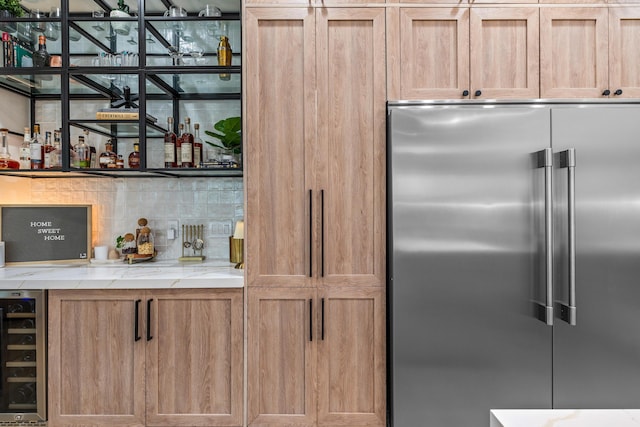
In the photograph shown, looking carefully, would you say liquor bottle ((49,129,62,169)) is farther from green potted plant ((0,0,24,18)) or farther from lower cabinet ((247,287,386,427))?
lower cabinet ((247,287,386,427))

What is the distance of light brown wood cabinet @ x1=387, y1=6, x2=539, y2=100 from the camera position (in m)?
1.89

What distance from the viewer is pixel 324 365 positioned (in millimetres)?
1896

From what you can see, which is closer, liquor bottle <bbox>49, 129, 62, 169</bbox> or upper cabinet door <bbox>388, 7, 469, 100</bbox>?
upper cabinet door <bbox>388, 7, 469, 100</bbox>

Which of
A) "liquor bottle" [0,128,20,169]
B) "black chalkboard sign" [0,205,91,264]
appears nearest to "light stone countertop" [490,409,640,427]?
"black chalkboard sign" [0,205,91,264]

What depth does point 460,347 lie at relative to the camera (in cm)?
179

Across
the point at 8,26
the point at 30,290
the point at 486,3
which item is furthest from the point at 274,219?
the point at 8,26

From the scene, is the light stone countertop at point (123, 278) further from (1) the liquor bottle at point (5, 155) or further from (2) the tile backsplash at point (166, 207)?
(1) the liquor bottle at point (5, 155)

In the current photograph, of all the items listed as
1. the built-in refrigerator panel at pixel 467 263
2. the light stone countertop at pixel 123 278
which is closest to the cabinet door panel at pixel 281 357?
the light stone countertop at pixel 123 278

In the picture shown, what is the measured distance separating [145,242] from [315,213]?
1.23 meters

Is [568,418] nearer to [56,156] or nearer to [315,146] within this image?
[315,146]

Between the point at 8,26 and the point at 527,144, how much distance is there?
2.84 meters

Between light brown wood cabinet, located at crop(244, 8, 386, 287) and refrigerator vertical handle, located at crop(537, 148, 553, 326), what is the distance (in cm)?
72

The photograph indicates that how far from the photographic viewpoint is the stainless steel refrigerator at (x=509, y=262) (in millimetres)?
1734

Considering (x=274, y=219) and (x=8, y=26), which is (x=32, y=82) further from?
(x=274, y=219)
